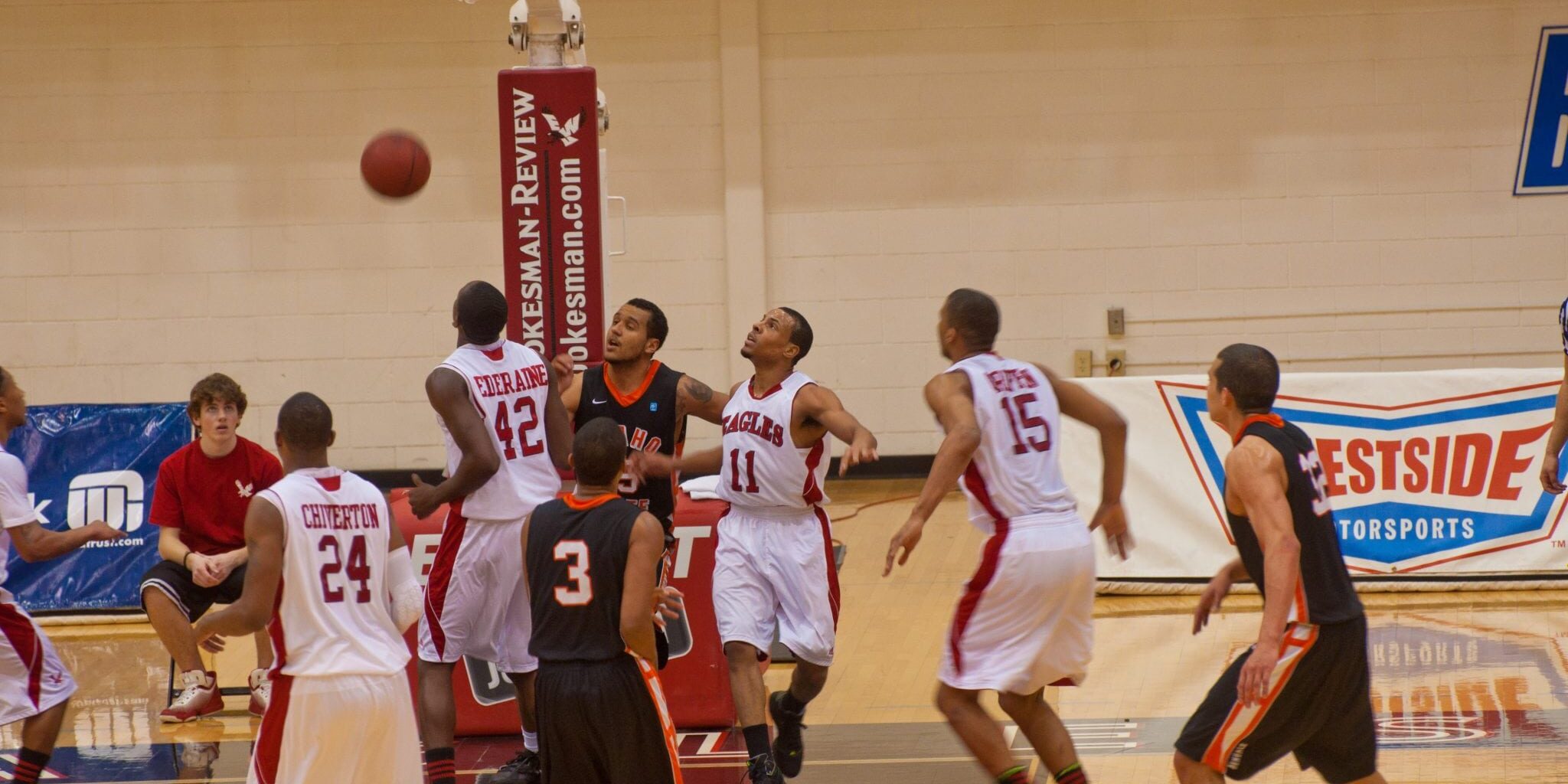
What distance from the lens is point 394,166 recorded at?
7047mm

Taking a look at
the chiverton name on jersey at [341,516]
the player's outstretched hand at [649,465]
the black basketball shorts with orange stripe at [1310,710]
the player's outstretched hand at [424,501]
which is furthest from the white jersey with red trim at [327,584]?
the black basketball shorts with orange stripe at [1310,710]

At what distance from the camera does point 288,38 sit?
1364cm

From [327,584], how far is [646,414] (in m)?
2.19

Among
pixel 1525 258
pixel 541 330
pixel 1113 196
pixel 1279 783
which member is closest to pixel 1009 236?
pixel 1113 196

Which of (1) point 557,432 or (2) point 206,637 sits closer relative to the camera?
(2) point 206,637

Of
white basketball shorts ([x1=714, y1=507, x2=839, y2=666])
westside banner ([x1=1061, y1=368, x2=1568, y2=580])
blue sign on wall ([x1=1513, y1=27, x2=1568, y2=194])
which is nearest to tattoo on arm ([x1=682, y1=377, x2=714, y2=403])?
white basketball shorts ([x1=714, y1=507, x2=839, y2=666])

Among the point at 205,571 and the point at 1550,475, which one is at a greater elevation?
the point at 1550,475

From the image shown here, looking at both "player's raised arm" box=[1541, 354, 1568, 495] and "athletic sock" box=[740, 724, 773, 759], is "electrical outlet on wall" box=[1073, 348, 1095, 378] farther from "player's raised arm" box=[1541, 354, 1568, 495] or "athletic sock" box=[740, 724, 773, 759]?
"athletic sock" box=[740, 724, 773, 759]

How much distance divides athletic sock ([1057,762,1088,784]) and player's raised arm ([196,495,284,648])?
255 cm

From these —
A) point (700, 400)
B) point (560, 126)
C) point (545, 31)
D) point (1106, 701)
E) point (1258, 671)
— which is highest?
point (545, 31)

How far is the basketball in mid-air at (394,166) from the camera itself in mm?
7055

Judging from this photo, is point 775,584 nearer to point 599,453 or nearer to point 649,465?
point 649,465

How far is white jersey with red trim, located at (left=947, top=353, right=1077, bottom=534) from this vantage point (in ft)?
17.2

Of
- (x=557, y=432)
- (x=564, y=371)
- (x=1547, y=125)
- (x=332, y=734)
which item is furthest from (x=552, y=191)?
(x=1547, y=125)
